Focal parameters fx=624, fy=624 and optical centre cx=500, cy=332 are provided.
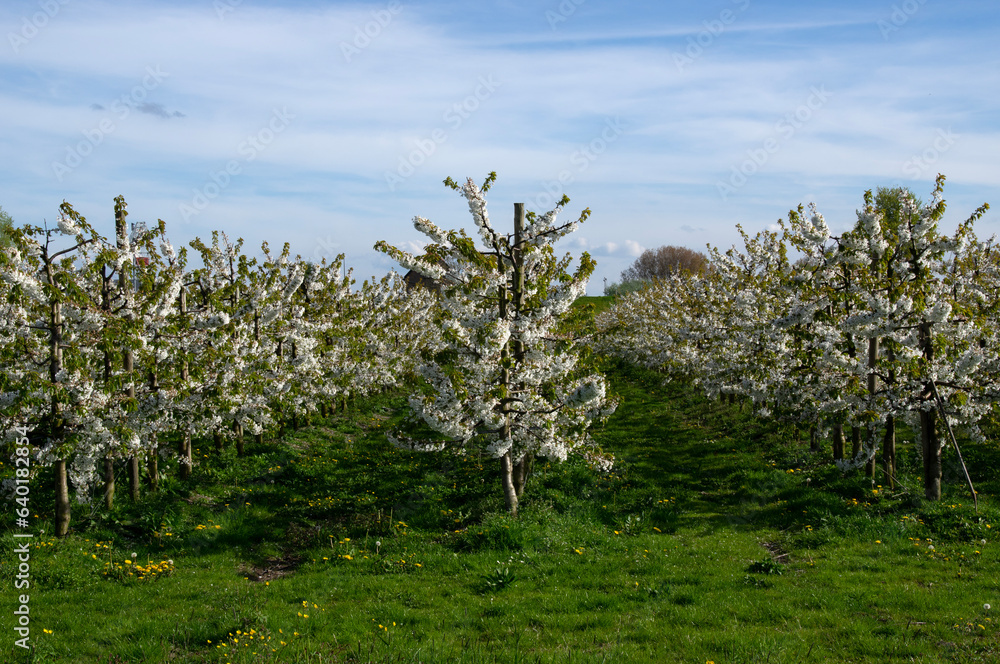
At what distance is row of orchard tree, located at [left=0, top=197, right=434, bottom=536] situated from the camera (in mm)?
11672

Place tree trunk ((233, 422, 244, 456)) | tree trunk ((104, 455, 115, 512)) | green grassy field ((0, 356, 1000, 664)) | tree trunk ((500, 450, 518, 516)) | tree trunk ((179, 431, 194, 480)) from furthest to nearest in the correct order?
tree trunk ((233, 422, 244, 456)), tree trunk ((179, 431, 194, 480)), tree trunk ((500, 450, 518, 516)), tree trunk ((104, 455, 115, 512)), green grassy field ((0, 356, 1000, 664))

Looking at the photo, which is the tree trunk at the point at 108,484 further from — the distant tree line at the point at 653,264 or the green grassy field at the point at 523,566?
the distant tree line at the point at 653,264

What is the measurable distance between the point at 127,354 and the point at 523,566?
969 centimetres

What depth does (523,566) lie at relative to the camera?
11.2 metres

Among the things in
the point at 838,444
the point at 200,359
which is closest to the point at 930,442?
the point at 838,444

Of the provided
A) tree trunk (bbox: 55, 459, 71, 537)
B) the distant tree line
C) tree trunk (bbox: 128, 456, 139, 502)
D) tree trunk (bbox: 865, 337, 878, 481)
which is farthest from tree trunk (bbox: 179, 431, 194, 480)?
the distant tree line

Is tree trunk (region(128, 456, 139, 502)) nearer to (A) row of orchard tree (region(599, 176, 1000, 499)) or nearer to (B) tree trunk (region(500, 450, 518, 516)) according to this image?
(B) tree trunk (region(500, 450, 518, 516))

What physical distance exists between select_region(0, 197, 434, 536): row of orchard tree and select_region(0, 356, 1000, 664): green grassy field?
156 cm

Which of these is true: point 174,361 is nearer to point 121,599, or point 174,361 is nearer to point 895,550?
point 121,599

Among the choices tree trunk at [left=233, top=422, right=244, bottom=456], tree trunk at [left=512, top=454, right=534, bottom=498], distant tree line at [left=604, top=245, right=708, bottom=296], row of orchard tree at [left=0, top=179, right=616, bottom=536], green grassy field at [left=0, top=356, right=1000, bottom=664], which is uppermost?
distant tree line at [left=604, top=245, right=708, bottom=296]

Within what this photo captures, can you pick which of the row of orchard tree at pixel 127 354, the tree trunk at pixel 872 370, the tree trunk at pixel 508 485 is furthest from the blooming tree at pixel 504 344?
the tree trunk at pixel 872 370

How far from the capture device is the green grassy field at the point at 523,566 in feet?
26.2

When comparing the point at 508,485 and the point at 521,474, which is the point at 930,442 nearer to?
the point at 521,474

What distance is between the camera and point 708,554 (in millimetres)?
12039
